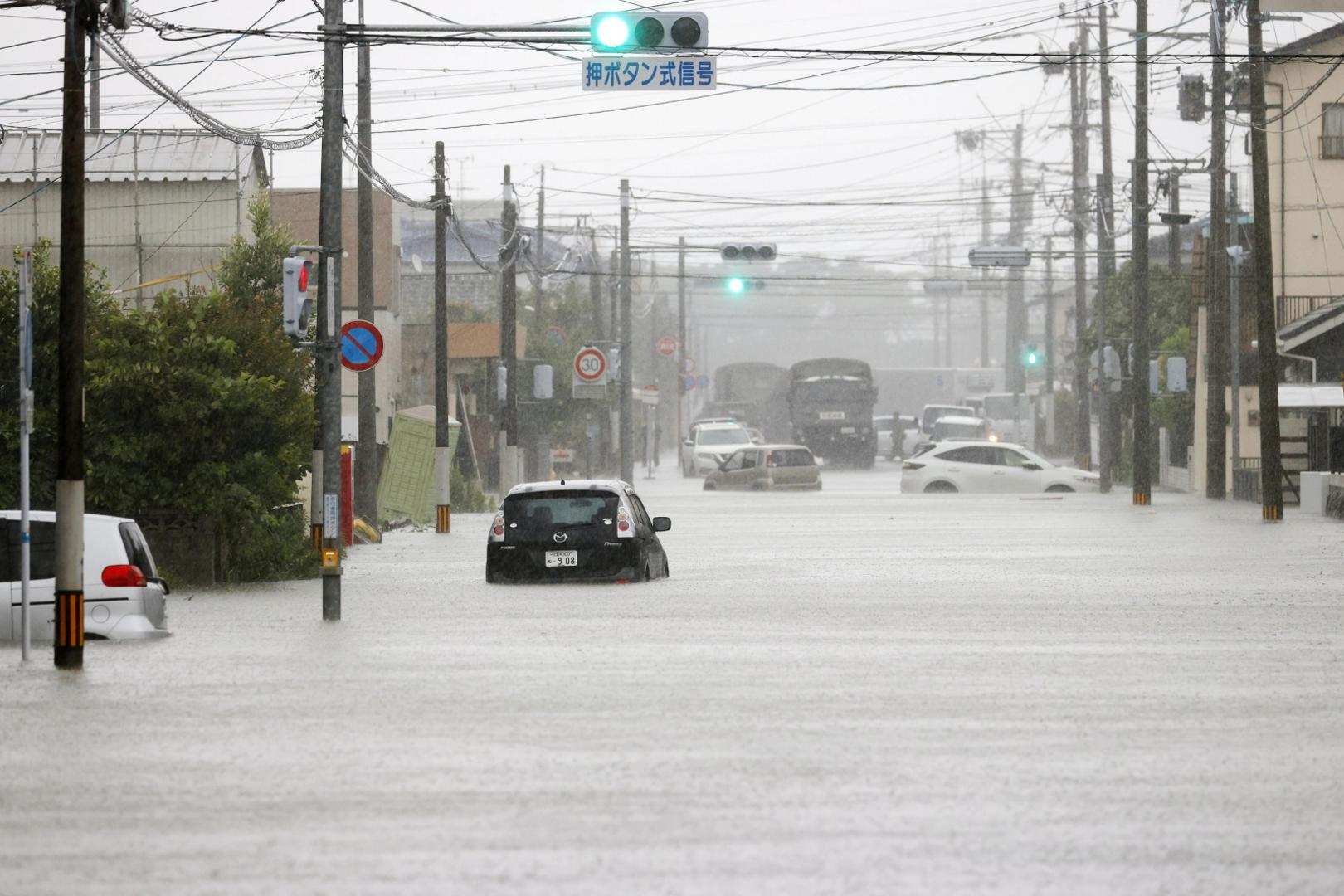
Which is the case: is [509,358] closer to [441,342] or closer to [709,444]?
[441,342]

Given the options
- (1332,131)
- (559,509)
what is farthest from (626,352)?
(559,509)

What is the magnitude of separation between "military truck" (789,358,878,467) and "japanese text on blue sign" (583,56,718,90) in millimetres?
55593

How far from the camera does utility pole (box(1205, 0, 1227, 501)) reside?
4541cm

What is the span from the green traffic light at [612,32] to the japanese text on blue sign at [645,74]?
79 centimetres

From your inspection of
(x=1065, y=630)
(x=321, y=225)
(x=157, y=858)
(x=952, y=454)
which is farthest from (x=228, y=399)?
(x=952, y=454)

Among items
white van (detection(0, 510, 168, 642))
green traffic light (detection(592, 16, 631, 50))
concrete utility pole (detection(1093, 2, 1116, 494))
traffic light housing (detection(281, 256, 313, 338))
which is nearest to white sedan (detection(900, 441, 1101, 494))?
concrete utility pole (detection(1093, 2, 1116, 494))

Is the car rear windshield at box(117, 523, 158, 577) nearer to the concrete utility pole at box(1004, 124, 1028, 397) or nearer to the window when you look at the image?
the window

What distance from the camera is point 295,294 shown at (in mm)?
19891

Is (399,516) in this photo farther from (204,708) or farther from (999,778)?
(999,778)

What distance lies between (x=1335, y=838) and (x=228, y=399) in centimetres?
1738

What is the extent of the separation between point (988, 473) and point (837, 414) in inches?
963

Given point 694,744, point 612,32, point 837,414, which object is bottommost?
point 694,744

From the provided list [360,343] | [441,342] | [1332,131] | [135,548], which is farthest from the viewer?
[1332,131]

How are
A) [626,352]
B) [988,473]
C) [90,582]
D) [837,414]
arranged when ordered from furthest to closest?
[837,414], [626,352], [988,473], [90,582]
